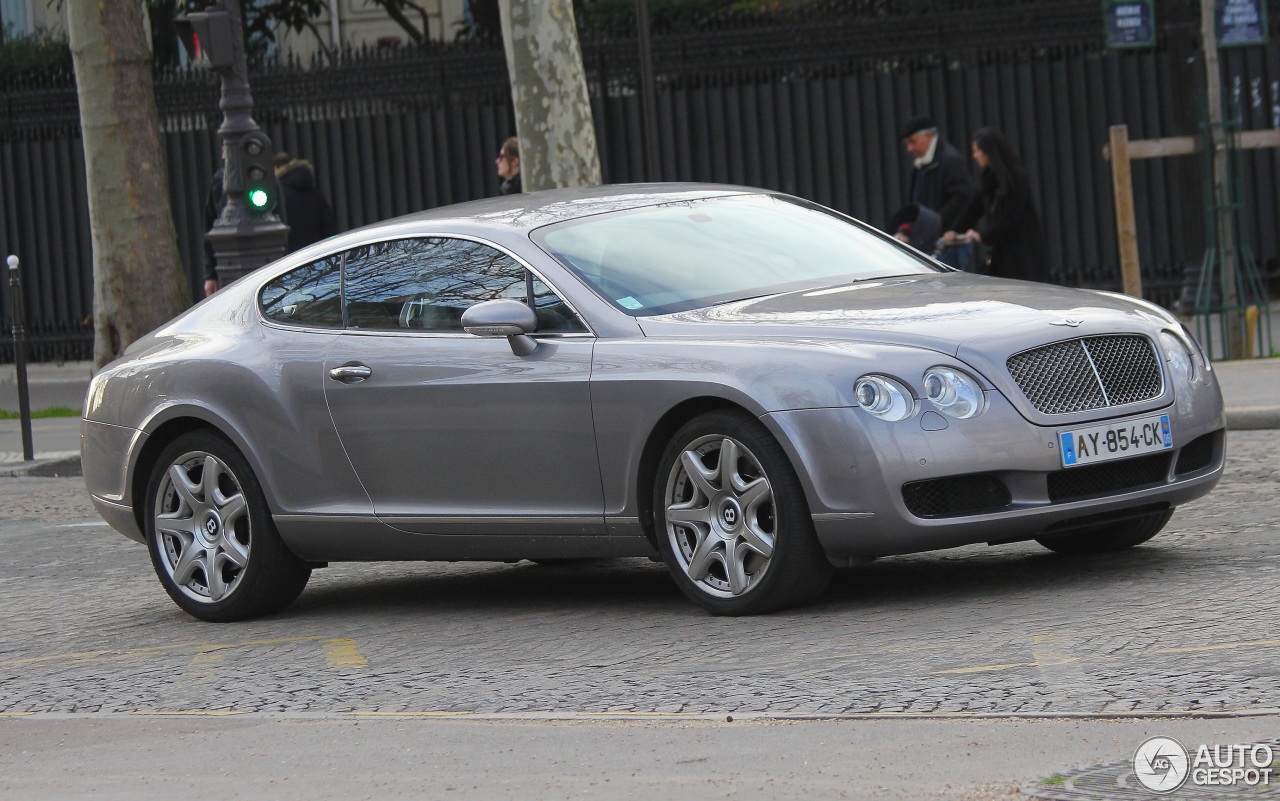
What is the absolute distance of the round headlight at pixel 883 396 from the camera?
6.45 m

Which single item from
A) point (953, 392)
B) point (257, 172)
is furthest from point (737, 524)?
point (257, 172)

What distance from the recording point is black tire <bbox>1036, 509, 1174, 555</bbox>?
24.7 ft

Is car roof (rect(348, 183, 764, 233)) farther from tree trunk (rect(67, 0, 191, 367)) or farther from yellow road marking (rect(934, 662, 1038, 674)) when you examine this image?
tree trunk (rect(67, 0, 191, 367))

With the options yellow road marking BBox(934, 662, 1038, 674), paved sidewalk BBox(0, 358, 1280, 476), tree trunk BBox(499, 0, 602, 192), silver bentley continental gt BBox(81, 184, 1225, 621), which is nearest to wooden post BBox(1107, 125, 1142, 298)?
paved sidewalk BBox(0, 358, 1280, 476)

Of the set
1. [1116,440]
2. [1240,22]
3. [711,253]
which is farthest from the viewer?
[1240,22]

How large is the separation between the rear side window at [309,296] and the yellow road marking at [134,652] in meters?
1.19

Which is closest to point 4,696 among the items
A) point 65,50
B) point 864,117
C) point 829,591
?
point 829,591

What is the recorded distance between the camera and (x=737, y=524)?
6.72 meters

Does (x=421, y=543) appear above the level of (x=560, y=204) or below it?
below

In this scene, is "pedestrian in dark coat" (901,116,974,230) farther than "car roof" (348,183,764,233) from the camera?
Yes

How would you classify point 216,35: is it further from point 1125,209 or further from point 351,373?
point 351,373

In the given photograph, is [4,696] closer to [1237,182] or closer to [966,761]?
[966,761]

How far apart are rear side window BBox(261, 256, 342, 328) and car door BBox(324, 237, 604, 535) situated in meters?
0.06

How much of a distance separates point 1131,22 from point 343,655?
418 inches
